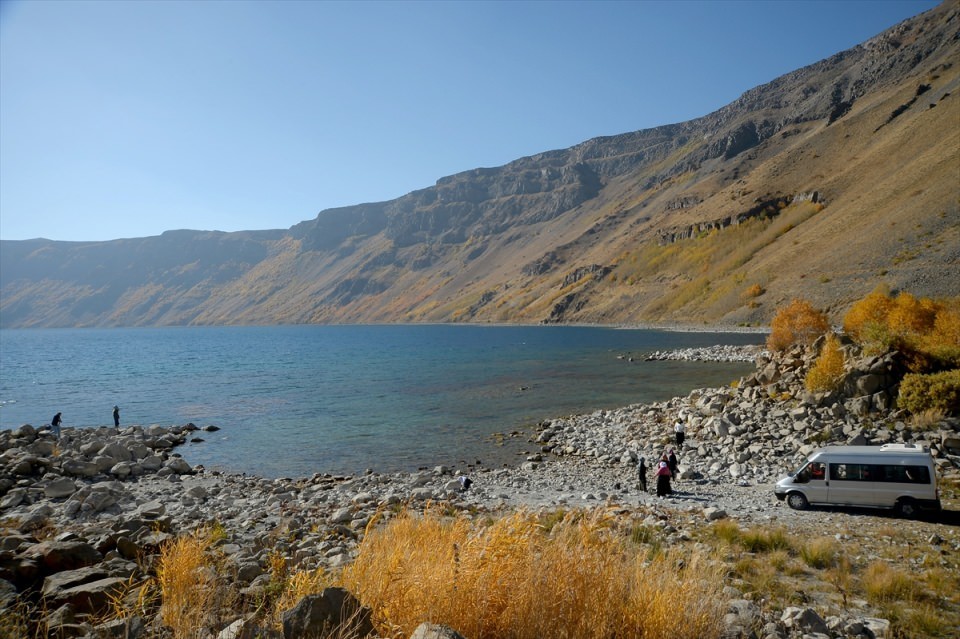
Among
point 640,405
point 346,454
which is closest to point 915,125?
point 640,405

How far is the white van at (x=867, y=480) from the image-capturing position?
1281cm

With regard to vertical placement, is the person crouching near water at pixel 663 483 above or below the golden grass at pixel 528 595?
below

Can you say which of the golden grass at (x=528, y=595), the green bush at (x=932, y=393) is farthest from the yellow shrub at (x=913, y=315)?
the golden grass at (x=528, y=595)

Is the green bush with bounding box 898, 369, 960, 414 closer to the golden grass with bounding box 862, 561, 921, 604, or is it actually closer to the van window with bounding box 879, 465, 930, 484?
the van window with bounding box 879, 465, 930, 484

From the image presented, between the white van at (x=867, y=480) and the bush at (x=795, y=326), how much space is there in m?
26.3

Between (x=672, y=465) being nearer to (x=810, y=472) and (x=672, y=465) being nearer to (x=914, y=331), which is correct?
(x=810, y=472)

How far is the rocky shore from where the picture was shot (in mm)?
6773

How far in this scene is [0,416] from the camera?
39562 millimetres

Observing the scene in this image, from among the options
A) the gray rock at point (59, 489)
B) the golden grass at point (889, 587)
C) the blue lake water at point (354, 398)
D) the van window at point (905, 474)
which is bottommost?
the blue lake water at point (354, 398)

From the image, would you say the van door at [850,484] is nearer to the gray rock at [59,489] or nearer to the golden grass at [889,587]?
the golden grass at [889,587]

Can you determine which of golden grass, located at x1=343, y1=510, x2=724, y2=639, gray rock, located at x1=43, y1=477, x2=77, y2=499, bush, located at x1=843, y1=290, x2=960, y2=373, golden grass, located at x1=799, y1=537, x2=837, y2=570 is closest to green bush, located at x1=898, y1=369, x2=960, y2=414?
bush, located at x1=843, y1=290, x2=960, y2=373

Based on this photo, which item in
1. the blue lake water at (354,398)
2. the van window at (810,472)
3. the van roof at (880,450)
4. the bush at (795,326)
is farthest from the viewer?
the bush at (795,326)

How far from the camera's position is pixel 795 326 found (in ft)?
128

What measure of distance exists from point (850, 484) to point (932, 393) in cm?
961
